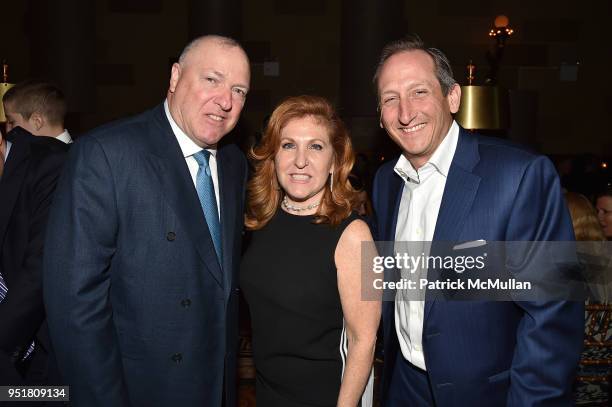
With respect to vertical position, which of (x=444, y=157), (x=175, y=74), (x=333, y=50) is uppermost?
(x=333, y=50)

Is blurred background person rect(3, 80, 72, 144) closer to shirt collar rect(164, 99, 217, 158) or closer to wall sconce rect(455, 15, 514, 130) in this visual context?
shirt collar rect(164, 99, 217, 158)

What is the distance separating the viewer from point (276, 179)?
2283 mm

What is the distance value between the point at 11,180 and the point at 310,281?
1271 mm

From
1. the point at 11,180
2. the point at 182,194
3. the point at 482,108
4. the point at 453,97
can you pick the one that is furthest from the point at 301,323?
the point at 482,108

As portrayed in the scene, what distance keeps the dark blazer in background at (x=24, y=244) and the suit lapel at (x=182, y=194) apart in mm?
644

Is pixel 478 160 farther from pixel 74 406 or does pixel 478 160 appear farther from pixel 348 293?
pixel 74 406

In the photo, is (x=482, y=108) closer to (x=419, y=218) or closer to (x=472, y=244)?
(x=419, y=218)

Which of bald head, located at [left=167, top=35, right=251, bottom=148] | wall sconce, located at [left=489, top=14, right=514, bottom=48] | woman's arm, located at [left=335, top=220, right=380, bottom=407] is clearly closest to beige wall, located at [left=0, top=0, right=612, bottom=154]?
wall sconce, located at [left=489, top=14, right=514, bottom=48]

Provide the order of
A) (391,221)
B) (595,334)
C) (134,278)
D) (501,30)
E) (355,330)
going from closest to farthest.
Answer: (134,278) < (355,330) < (391,221) < (595,334) < (501,30)

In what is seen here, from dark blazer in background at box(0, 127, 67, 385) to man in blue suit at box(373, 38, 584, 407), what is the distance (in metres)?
1.34

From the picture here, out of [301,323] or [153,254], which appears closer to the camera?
[153,254]

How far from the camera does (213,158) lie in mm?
2148

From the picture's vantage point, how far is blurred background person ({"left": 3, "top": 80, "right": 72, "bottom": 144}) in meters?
3.01

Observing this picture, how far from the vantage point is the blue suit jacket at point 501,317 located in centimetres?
171
